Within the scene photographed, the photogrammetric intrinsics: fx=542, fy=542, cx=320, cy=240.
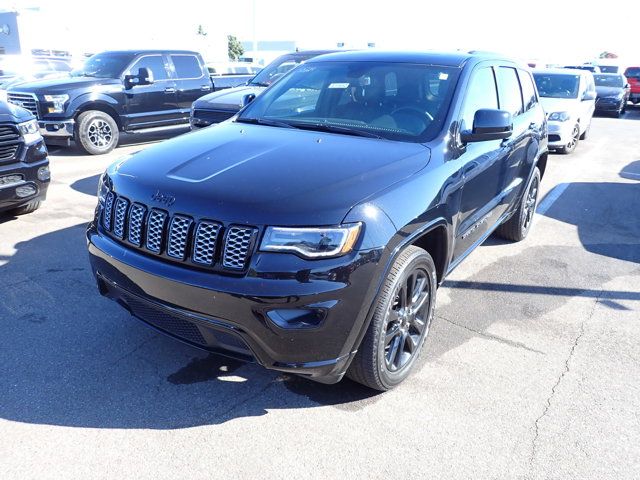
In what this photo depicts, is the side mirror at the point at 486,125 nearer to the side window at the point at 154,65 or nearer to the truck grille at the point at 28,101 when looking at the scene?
the truck grille at the point at 28,101

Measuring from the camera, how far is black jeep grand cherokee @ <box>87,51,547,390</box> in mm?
2471

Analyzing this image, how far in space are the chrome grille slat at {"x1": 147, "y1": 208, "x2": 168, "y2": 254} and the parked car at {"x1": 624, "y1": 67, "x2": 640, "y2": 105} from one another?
84.5 ft

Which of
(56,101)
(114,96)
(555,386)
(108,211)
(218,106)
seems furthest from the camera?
(114,96)

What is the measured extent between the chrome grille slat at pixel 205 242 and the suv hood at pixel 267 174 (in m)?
0.05

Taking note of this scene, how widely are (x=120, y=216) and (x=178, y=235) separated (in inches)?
20.6

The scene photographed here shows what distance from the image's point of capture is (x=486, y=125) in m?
3.45

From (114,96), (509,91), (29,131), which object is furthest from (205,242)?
(114,96)

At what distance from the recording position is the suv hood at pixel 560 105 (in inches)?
416

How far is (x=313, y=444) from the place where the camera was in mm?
2680

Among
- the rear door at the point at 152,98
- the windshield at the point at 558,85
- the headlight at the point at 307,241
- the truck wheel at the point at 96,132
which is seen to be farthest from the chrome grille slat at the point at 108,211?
the windshield at the point at 558,85

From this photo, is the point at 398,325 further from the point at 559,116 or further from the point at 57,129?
the point at 559,116

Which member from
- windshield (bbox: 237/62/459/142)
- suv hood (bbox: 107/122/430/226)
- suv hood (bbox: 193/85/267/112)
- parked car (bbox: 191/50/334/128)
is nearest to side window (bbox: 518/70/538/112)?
windshield (bbox: 237/62/459/142)

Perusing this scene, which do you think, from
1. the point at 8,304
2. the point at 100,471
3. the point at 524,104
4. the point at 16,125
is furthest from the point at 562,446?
the point at 16,125

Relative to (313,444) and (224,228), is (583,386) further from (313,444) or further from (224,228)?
(224,228)
